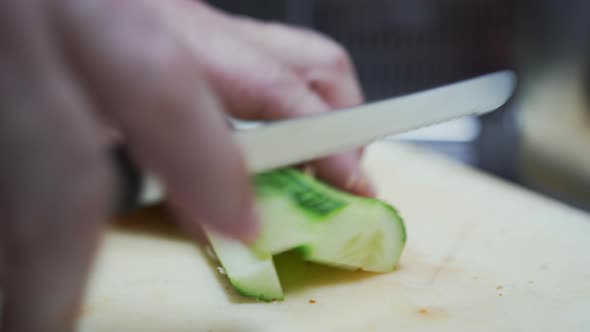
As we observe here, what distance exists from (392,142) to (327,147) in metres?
0.88

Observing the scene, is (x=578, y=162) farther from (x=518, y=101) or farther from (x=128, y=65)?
(x=128, y=65)

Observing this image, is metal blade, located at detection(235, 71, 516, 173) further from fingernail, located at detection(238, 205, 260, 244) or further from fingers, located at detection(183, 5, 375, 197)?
fingers, located at detection(183, 5, 375, 197)

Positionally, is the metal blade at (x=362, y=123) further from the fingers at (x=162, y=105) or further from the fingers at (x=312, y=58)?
the fingers at (x=312, y=58)

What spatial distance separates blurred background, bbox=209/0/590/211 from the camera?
4.42 feet

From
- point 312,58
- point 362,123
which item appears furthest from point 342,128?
point 312,58

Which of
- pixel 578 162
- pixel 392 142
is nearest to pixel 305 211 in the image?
pixel 392 142

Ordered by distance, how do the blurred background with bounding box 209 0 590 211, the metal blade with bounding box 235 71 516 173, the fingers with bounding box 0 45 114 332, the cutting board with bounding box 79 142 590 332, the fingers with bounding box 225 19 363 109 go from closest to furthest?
the fingers with bounding box 0 45 114 332, the metal blade with bounding box 235 71 516 173, the cutting board with bounding box 79 142 590 332, the fingers with bounding box 225 19 363 109, the blurred background with bounding box 209 0 590 211

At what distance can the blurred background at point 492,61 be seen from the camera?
1.35m

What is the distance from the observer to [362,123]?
0.52 meters

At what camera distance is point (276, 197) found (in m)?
0.73

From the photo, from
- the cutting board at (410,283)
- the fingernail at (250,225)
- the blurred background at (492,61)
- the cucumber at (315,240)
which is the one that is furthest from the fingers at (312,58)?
the fingernail at (250,225)

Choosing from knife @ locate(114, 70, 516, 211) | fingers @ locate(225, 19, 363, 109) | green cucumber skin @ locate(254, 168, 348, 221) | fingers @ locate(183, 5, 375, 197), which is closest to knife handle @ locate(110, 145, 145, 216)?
knife @ locate(114, 70, 516, 211)

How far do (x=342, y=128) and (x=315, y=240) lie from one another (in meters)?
0.25

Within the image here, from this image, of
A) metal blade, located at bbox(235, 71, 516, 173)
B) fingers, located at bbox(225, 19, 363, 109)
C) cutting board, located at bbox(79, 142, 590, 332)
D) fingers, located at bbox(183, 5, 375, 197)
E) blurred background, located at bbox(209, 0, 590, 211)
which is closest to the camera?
metal blade, located at bbox(235, 71, 516, 173)
